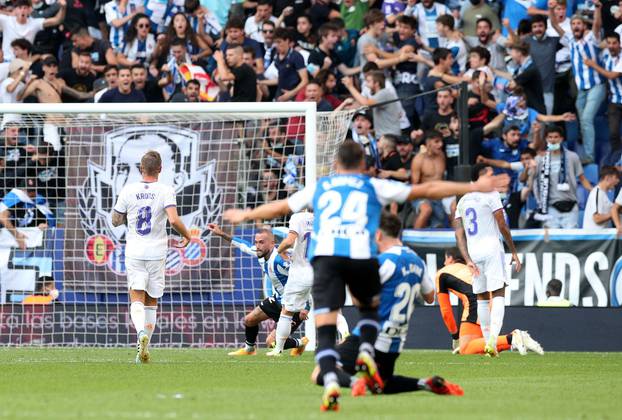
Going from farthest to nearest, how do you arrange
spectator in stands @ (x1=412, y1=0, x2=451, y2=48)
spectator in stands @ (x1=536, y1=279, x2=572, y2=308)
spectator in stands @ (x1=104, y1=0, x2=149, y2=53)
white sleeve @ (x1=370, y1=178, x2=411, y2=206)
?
spectator in stands @ (x1=104, y1=0, x2=149, y2=53) → spectator in stands @ (x1=412, y1=0, x2=451, y2=48) → spectator in stands @ (x1=536, y1=279, x2=572, y2=308) → white sleeve @ (x1=370, y1=178, x2=411, y2=206)

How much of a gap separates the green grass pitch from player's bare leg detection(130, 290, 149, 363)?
0.67ft

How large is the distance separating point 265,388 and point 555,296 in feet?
29.0

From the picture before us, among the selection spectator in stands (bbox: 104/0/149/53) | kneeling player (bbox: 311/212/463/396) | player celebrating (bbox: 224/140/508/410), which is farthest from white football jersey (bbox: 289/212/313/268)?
spectator in stands (bbox: 104/0/149/53)

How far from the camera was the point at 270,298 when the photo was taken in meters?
17.1

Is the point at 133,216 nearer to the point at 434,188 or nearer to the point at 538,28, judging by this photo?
the point at 434,188

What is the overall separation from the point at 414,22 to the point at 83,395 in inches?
555

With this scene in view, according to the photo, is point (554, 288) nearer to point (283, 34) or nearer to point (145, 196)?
point (283, 34)

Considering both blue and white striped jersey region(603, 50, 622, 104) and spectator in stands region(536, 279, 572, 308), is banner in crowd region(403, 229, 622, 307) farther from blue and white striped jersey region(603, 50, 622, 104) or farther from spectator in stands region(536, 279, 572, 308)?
blue and white striped jersey region(603, 50, 622, 104)

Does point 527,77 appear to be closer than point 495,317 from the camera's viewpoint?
No

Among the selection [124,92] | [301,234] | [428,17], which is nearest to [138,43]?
[124,92]

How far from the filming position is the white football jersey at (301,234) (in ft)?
52.1

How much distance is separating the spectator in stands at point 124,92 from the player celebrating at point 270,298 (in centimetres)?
542

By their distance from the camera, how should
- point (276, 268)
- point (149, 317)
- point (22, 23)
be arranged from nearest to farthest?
point (149, 317), point (276, 268), point (22, 23)

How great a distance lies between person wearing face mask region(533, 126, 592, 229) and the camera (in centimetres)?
2045
